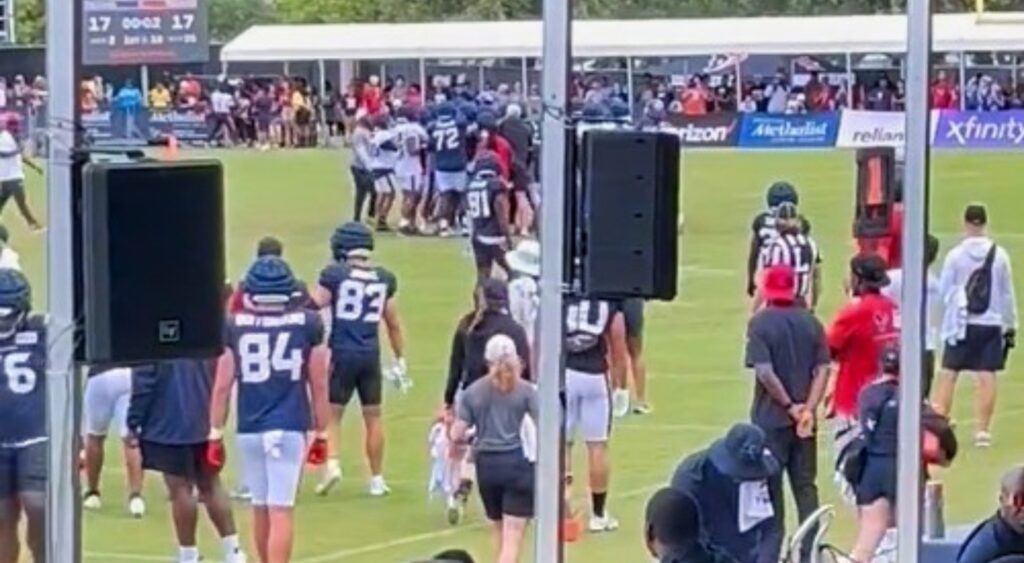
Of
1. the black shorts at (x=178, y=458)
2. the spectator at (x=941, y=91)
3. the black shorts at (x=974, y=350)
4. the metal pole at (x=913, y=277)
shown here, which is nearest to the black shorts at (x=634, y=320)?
the black shorts at (x=974, y=350)

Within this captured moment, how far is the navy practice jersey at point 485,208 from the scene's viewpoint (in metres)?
12.9

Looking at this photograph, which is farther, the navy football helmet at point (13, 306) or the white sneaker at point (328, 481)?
the white sneaker at point (328, 481)

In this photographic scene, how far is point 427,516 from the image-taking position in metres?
9.80

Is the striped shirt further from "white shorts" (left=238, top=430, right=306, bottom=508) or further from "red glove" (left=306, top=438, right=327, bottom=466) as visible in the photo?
"white shorts" (left=238, top=430, right=306, bottom=508)

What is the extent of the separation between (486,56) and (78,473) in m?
2.27

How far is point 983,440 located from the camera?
446 inches

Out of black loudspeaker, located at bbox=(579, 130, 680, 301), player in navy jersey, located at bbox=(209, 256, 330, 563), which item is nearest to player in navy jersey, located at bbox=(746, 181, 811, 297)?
player in navy jersey, located at bbox=(209, 256, 330, 563)

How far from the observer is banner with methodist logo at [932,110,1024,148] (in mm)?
10688

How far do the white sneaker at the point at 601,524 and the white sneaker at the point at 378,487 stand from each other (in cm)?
110

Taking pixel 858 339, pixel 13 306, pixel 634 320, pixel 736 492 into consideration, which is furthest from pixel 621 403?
pixel 13 306

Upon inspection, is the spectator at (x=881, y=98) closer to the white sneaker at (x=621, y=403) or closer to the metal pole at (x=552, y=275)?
the metal pole at (x=552, y=275)

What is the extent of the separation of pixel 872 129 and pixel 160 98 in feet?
9.68

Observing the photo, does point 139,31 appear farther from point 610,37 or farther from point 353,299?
point 353,299

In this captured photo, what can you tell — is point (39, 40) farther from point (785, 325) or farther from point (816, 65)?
point (816, 65)
